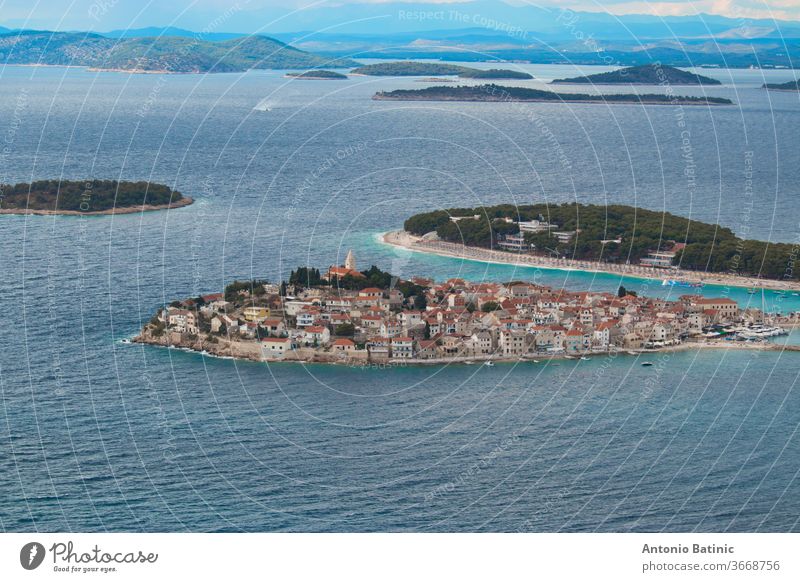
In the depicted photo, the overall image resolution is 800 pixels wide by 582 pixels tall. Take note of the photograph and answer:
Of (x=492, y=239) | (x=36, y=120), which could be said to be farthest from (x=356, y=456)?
(x=36, y=120)

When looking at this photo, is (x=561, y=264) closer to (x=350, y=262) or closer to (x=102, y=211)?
(x=350, y=262)

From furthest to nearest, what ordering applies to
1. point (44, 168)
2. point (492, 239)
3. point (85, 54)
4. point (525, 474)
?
point (85, 54) → point (44, 168) → point (492, 239) → point (525, 474)

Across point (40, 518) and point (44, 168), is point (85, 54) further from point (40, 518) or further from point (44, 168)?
point (40, 518)

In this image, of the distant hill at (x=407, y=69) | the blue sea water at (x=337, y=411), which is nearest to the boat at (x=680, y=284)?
the blue sea water at (x=337, y=411)

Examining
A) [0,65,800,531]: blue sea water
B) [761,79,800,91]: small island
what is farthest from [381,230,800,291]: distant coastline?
[761,79,800,91]: small island

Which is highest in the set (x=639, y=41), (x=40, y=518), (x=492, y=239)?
(x=639, y=41)

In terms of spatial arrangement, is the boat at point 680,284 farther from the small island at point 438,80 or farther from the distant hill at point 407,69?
the distant hill at point 407,69

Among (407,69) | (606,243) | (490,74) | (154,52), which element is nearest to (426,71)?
(407,69)

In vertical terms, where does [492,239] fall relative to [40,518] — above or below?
above
